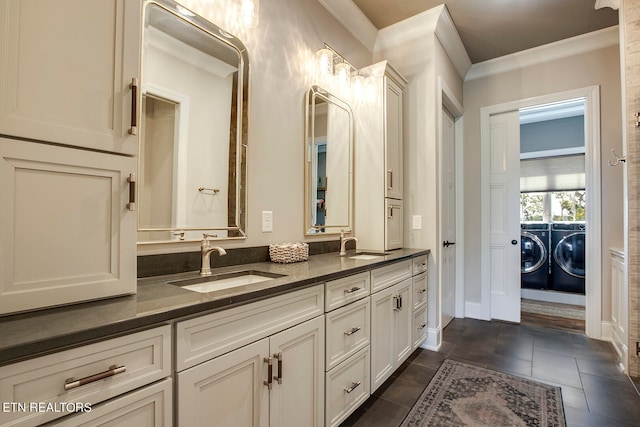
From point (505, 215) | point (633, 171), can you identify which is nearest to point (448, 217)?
point (505, 215)

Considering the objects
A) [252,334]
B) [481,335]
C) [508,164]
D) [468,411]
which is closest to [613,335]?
[481,335]

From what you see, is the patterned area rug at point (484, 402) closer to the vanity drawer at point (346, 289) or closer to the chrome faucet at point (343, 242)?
the vanity drawer at point (346, 289)

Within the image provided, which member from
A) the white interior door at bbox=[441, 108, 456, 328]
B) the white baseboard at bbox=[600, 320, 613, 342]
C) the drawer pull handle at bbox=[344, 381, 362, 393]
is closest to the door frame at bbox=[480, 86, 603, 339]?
the white baseboard at bbox=[600, 320, 613, 342]

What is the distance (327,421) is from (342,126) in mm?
2061

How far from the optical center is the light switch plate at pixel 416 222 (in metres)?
2.83

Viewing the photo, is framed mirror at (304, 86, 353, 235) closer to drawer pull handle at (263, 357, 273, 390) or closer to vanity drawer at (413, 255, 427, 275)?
vanity drawer at (413, 255, 427, 275)

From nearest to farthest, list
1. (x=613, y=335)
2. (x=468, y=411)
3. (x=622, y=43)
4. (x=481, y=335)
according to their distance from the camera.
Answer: (x=468, y=411)
(x=622, y=43)
(x=613, y=335)
(x=481, y=335)

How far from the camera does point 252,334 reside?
44.6 inches

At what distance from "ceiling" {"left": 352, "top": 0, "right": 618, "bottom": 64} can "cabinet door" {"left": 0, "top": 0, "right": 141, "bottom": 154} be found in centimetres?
226

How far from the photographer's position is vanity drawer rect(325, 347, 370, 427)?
59.9 inches

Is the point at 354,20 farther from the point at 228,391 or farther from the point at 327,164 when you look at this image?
the point at 228,391

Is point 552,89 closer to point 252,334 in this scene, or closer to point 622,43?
point 622,43

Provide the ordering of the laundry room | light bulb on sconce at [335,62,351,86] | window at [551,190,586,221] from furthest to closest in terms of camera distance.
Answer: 1. window at [551,190,586,221]
2. the laundry room
3. light bulb on sconce at [335,62,351,86]

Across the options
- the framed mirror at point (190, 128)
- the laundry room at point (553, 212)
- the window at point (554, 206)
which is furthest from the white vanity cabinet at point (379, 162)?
the window at point (554, 206)
